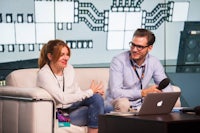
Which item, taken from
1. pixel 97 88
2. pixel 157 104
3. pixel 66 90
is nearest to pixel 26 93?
pixel 66 90

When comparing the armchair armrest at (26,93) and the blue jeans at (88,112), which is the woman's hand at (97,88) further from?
the armchair armrest at (26,93)

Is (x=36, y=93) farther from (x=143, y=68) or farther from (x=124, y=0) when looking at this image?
(x=124, y=0)

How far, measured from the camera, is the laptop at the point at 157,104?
3166 millimetres

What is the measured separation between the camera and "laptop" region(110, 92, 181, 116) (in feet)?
10.4

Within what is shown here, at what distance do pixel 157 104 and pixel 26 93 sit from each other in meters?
1.20

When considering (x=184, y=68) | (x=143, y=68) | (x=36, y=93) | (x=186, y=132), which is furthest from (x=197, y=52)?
(x=186, y=132)

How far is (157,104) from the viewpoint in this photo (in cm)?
325

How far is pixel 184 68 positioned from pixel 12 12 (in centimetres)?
216

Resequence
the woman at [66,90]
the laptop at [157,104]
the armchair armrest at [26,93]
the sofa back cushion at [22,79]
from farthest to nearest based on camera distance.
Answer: the sofa back cushion at [22,79]
the woman at [66,90]
the armchair armrest at [26,93]
the laptop at [157,104]

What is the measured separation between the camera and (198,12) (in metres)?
5.95

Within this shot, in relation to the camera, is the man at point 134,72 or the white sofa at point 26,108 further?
the man at point 134,72

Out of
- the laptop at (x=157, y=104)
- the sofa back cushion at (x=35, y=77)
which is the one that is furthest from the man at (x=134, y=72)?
the laptop at (x=157, y=104)

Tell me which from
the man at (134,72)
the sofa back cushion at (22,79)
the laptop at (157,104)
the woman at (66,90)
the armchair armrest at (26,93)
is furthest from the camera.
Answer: the sofa back cushion at (22,79)

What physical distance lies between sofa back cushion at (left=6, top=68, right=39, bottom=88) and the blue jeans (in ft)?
1.47
